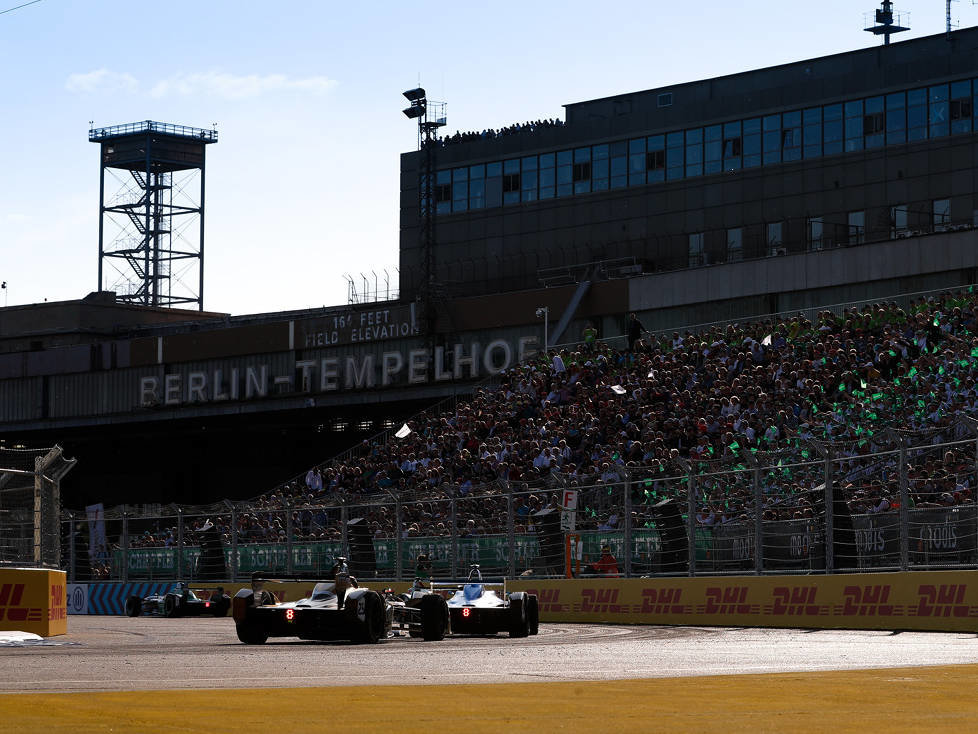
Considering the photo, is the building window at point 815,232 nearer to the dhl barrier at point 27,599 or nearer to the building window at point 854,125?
the building window at point 854,125

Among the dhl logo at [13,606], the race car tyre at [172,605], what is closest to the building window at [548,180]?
the race car tyre at [172,605]

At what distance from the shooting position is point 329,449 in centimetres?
7075

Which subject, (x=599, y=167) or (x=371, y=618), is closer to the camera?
(x=371, y=618)

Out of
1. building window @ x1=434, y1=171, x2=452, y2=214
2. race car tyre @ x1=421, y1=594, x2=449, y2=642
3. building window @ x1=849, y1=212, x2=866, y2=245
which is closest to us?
race car tyre @ x1=421, y1=594, x2=449, y2=642

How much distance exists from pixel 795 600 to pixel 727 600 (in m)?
1.65

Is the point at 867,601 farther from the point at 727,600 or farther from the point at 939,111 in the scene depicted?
the point at 939,111

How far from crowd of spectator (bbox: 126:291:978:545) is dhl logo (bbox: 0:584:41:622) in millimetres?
10028

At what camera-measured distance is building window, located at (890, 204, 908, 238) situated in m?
57.8

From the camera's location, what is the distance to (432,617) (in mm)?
23453

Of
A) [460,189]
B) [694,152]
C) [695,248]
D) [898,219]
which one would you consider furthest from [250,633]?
[460,189]

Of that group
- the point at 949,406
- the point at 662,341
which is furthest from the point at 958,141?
the point at 949,406

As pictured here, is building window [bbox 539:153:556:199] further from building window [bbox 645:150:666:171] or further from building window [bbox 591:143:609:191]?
building window [bbox 645:150:666:171]

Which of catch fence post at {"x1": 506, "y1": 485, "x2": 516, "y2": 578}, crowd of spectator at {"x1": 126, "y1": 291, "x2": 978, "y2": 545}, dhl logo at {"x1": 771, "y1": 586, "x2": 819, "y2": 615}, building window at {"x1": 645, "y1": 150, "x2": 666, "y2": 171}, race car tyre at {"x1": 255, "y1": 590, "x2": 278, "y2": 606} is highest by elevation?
building window at {"x1": 645, "y1": 150, "x2": 666, "y2": 171}

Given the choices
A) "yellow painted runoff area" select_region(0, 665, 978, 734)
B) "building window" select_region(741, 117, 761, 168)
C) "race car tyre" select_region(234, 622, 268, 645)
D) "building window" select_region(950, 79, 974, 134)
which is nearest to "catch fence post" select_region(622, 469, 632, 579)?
"race car tyre" select_region(234, 622, 268, 645)
